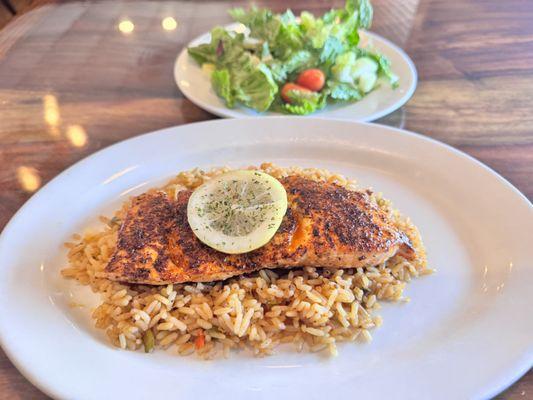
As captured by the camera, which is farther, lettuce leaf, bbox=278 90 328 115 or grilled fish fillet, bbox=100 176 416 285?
lettuce leaf, bbox=278 90 328 115

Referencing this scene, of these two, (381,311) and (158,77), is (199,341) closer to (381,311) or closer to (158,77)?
(381,311)

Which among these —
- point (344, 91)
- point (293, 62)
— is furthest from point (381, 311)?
point (293, 62)

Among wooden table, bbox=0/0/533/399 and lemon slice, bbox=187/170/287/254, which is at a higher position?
lemon slice, bbox=187/170/287/254

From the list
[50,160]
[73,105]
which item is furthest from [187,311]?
[73,105]

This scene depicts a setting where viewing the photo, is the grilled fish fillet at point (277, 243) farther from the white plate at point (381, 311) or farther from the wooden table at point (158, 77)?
the wooden table at point (158, 77)

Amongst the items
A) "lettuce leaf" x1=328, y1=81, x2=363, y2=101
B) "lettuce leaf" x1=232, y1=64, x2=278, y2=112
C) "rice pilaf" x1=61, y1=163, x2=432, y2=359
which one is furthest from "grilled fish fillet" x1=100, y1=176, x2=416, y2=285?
"lettuce leaf" x1=328, y1=81, x2=363, y2=101

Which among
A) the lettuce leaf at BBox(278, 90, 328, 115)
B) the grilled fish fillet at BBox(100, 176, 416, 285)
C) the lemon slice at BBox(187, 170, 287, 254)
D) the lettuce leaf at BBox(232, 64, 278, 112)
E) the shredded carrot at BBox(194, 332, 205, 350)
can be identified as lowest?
the shredded carrot at BBox(194, 332, 205, 350)

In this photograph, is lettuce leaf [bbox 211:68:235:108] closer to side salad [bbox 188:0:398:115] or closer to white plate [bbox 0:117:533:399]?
side salad [bbox 188:0:398:115]

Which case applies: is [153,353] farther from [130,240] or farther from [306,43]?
[306,43]
